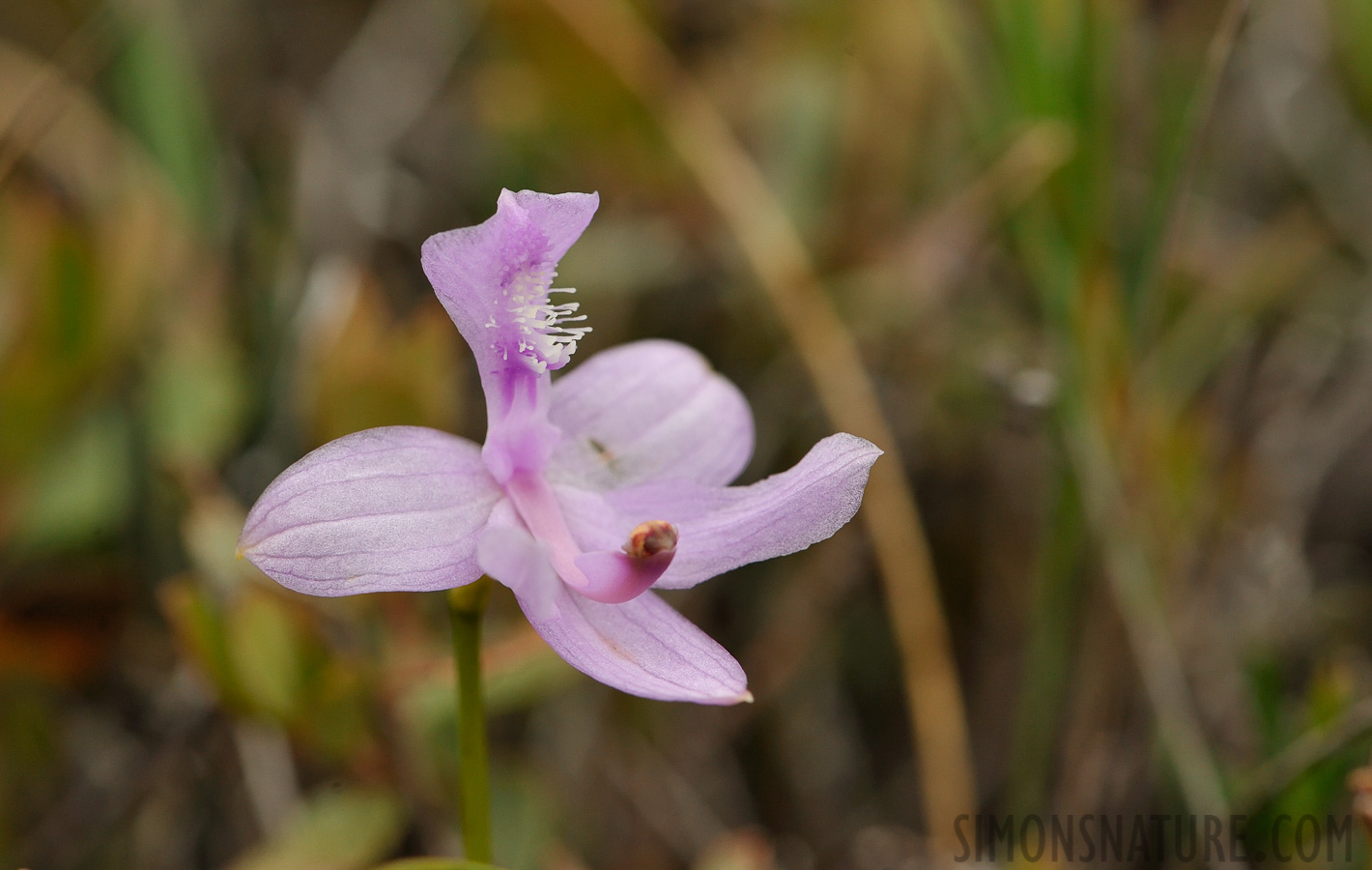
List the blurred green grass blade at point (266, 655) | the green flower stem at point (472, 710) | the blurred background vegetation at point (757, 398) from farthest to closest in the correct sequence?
the blurred background vegetation at point (757, 398) → the blurred green grass blade at point (266, 655) → the green flower stem at point (472, 710)

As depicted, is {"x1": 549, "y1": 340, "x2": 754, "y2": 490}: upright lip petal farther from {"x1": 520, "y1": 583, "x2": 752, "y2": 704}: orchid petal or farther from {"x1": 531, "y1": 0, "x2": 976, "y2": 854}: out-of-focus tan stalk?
{"x1": 531, "y1": 0, "x2": 976, "y2": 854}: out-of-focus tan stalk

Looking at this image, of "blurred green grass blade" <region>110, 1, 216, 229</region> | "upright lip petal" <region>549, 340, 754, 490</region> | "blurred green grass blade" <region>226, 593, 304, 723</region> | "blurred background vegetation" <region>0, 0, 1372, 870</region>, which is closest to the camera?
"upright lip petal" <region>549, 340, 754, 490</region>

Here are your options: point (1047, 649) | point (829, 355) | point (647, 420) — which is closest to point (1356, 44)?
point (829, 355)

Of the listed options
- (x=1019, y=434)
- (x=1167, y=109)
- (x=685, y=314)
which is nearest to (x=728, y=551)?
(x=1019, y=434)

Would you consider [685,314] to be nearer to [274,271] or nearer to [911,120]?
[911,120]

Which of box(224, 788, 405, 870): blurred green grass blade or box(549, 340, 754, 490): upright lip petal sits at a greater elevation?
box(549, 340, 754, 490): upright lip petal

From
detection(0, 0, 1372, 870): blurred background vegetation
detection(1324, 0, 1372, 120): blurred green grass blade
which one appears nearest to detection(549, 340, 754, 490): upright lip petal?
detection(0, 0, 1372, 870): blurred background vegetation

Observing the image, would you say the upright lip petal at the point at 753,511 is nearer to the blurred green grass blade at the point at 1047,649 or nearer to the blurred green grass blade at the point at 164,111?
the blurred green grass blade at the point at 1047,649

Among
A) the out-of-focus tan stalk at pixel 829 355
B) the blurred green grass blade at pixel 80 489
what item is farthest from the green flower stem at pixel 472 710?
the blurred green grass blade at pixel 80 489
